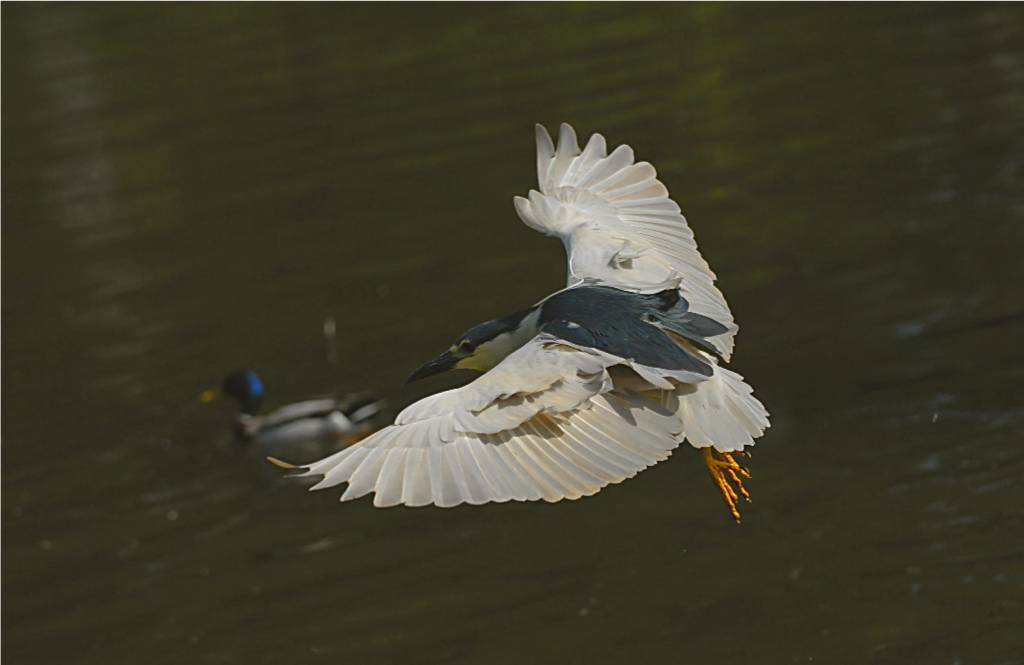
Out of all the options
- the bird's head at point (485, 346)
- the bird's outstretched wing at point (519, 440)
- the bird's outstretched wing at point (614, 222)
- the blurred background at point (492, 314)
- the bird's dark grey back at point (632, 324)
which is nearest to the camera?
the bird's outstretched wing at point (519, 440)

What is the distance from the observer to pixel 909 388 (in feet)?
26.5

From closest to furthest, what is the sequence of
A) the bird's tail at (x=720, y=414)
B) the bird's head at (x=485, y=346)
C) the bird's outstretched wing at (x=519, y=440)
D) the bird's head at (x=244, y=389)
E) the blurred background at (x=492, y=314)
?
the bird's outstretched wing at (x=519, y=440), the bird's tail at (x=720, y=414), the bird's head at (x=485, y=346), the blurred background at (x=492, y=314), the bird's head at (x=244, y=389)

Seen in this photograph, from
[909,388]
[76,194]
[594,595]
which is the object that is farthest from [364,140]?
[594,595]

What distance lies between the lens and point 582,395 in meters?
5.11

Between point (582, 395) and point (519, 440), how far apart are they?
0.79ft

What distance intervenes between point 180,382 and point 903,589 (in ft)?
16.2

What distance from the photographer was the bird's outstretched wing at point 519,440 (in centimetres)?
479

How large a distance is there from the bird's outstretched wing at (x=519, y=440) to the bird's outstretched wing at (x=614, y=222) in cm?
91

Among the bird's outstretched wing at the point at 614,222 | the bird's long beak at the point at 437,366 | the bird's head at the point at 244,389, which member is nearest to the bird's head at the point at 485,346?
the bird's long beak at the point at 437,366

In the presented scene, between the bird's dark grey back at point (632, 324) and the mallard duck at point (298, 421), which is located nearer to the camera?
the bird's dark grey back at point (632, 324)

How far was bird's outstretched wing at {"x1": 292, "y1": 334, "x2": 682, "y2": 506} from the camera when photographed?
4.79m

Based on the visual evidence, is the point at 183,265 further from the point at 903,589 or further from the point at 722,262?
the point at 903,589

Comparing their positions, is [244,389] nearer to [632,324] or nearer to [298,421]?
[298,421]

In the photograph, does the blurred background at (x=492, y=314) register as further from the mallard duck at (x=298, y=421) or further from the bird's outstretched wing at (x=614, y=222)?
the bird's outstretched wing at (x=614, y=222)
